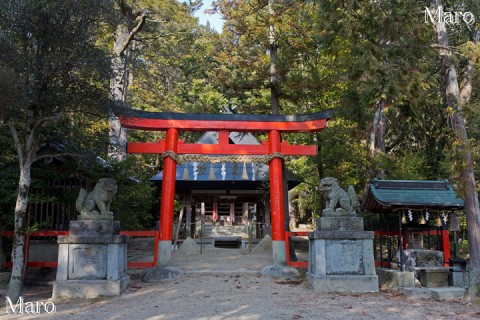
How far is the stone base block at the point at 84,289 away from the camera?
8.02m

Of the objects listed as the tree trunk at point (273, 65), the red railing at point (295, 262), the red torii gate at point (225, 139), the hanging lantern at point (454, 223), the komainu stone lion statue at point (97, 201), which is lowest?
the red railing at point (295, 262)

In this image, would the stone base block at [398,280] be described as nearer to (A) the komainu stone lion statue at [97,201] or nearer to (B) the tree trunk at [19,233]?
(A) the komainu stone lion statue at [97,201]

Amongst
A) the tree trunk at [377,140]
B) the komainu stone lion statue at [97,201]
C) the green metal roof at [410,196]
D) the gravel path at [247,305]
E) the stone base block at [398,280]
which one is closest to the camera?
the gravel path at [247,305]

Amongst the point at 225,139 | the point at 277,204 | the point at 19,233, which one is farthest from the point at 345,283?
the point at 19,233

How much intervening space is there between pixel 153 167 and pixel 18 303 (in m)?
18.0

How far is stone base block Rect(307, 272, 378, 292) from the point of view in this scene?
8.48 meters

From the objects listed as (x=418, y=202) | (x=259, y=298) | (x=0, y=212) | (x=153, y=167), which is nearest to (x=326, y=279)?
(x=259, y=298)

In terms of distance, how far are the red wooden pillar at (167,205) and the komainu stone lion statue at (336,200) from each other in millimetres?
4304

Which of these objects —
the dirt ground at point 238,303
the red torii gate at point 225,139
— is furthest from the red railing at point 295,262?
the dirt ground at point 238,303

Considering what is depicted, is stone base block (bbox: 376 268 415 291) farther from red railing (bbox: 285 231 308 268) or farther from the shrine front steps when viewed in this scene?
red railing (bbox: 285 231 308 268)

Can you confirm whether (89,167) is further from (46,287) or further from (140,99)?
(140,99)

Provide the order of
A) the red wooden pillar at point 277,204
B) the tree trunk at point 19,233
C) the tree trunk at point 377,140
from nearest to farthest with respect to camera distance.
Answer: the tree trunk at point 19,233, the red wooden pillar at point 277,204, the tree trunk at point 377,140

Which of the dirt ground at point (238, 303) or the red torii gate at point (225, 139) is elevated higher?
the red torii gate at point (225, 139)

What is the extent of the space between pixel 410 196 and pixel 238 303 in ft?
16.3
